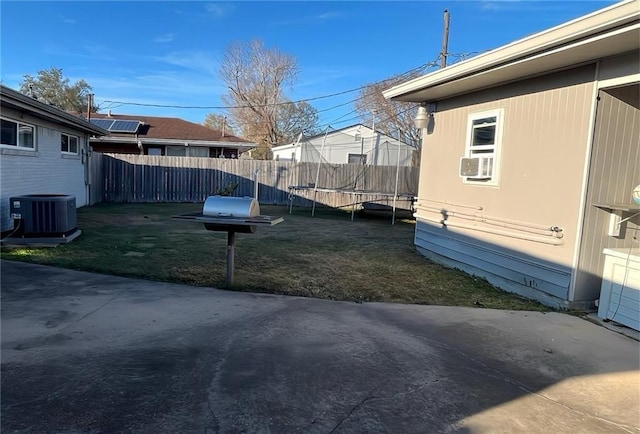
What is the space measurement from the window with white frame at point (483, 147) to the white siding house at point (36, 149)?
25.3 ft

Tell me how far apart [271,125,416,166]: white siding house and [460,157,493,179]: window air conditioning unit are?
11.9 m

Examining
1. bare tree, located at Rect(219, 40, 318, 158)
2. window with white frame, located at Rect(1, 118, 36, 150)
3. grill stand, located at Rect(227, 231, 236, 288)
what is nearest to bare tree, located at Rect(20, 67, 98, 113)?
bare tree, located at Rect(219, 40, 318, 158)

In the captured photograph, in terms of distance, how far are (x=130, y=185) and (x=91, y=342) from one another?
16209 millimetres

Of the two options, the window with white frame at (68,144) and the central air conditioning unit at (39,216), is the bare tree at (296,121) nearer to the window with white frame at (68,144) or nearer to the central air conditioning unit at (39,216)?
the window with white frame at (68,144)

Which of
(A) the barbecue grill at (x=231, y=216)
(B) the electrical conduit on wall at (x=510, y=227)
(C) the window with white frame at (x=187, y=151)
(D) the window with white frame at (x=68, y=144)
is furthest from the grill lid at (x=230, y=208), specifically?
(C) the window with white frame at (x=187, y=151)

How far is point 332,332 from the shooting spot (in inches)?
159

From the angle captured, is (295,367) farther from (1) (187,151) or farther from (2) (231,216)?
(1) (187,151)

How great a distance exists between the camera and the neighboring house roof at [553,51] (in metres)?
4.06

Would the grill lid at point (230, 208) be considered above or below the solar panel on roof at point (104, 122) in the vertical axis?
below

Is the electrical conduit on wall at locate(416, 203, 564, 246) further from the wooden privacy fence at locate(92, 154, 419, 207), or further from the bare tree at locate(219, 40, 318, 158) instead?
the bare tree at locate(219, 40, 318, 158)

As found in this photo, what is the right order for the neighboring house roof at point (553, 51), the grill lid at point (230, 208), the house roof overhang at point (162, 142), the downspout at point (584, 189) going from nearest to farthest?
1. the neighboring house roof at point (553, 51)
2. the downspout at point (584, 189)
3. the grill lid at point (230, 208)
4. the house roof overhang at point (162, 142)

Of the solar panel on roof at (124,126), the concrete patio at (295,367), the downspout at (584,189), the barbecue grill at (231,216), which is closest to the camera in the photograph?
the concrete patio at (295,367)

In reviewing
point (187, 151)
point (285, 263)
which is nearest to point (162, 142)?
point (187, 151)

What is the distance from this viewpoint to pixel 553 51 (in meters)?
4.80
